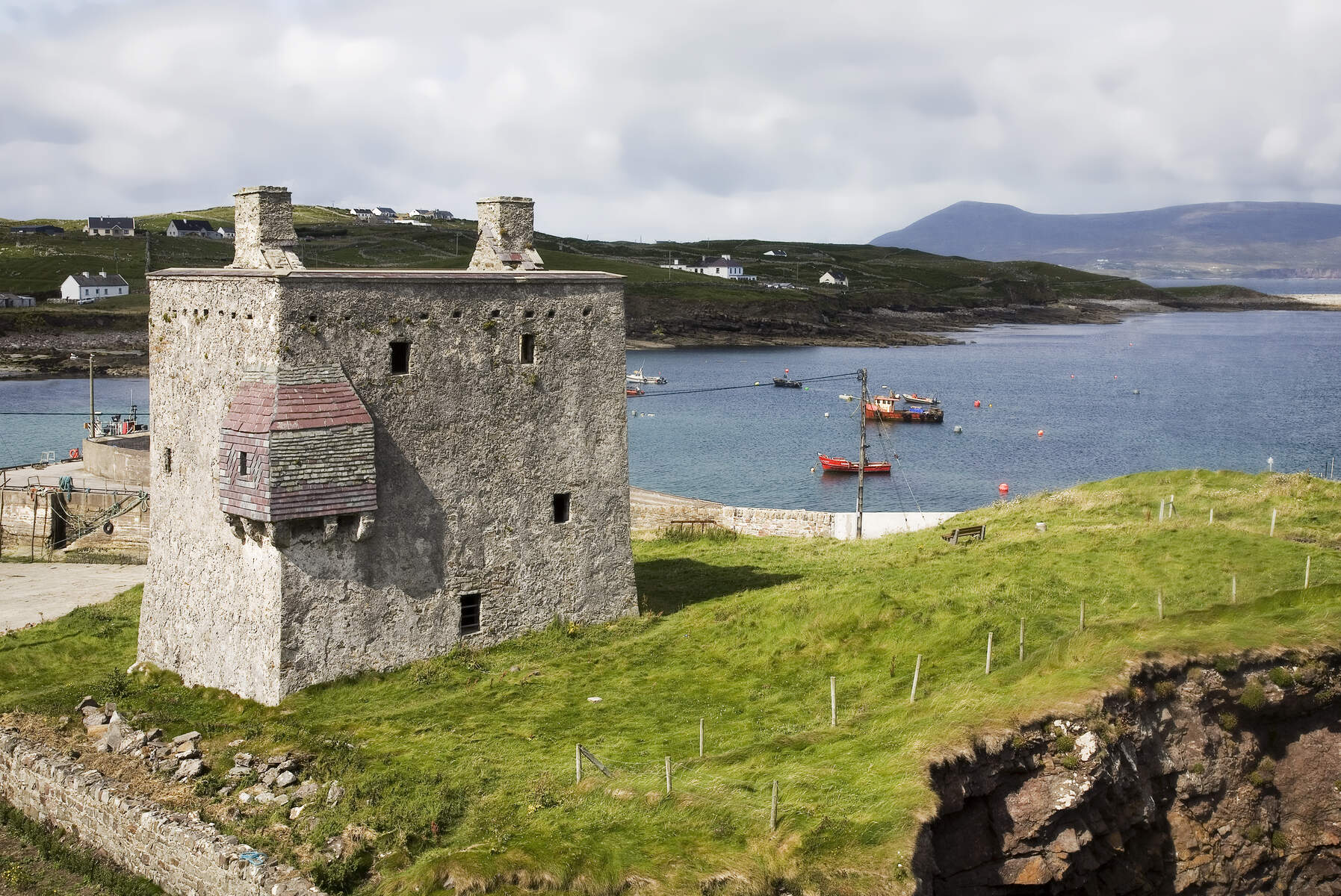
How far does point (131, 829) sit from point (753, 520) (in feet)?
97.5

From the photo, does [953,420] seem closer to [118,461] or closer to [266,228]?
[118,461]

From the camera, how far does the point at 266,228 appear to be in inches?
1027

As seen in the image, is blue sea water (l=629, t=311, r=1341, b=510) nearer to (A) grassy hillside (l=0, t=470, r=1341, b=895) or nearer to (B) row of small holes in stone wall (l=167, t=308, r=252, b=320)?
(A) grassy hillside (l=0, t=470, r=1341, b=895)

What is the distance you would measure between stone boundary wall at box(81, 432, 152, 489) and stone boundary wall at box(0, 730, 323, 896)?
32654 mm

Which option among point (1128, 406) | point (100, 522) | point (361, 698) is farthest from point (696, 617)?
point (1128, 406)

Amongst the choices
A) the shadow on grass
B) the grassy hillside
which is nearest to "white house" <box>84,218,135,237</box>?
the grassy hillside

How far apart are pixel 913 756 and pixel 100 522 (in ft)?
137

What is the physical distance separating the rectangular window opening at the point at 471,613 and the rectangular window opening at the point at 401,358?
16.9ft

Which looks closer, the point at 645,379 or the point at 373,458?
the point at 373,458

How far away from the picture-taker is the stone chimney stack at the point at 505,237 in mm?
29000

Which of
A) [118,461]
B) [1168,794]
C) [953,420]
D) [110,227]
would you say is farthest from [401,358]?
[110,227]

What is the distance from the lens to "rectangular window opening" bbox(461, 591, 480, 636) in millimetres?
26625

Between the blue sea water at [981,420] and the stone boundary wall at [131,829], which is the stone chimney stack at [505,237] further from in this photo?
the blue sea water at [981,420]

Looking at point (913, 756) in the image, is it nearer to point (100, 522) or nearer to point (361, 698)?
point (361, 698)
